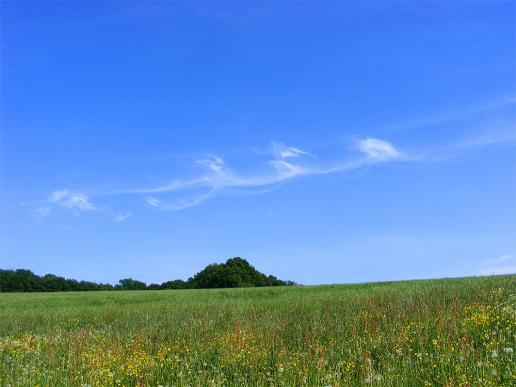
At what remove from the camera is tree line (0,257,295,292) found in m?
85.9

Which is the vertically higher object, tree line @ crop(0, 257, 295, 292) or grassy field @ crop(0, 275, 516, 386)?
tree line @ crop(0, 257, 295, 292)

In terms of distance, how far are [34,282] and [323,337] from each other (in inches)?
3475

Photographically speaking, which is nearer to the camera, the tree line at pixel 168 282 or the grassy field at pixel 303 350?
the grassy field at pixel 303 350

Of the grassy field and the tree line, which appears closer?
the grassy field

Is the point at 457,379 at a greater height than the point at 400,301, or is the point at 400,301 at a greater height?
the point at 400,301

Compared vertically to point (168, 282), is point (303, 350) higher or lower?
lower

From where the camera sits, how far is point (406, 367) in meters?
7.97

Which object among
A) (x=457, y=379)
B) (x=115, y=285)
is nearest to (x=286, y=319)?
(x=457, y=379)

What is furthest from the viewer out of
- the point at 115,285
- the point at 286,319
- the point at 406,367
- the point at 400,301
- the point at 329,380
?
the point at 115,285

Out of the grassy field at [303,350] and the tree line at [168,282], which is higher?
the tree line at [168,282]

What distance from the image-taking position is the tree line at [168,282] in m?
85.9

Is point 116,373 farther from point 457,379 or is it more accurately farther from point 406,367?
point 457,379

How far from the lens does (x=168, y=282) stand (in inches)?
3504

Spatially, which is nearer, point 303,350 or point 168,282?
point 303,350
